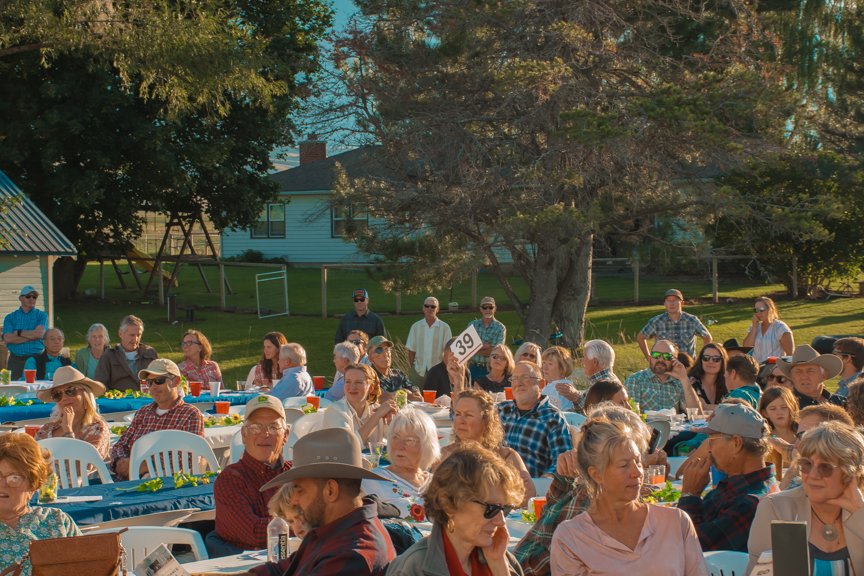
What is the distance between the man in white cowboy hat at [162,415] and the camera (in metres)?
8.56

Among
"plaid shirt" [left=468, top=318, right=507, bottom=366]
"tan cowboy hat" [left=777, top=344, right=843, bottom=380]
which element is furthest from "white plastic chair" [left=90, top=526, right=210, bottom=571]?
"plaid shirt" [left=468, top=318, right=507, bottom=366]

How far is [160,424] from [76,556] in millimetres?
4831

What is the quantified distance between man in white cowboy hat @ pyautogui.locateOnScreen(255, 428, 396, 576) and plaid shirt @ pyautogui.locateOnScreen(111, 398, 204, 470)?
448cm

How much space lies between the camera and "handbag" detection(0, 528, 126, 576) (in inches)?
151

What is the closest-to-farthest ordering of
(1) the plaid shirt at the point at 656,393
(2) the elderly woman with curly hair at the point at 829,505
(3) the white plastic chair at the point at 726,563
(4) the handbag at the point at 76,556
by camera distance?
(4) the handbag at the point at 76,556 < (2) the elderly woman with curly hair at the point at 829,505 < (3) the white plastic chair at the point at 726,563 < (1) the plaid shirt at the point at 656,393

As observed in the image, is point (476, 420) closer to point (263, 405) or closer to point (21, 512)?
point (263, 405)

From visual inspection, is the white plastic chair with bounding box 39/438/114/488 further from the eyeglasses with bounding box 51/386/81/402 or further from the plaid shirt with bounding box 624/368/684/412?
the plaid shirt with bounding box 624/368/684/412

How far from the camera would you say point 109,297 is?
33.7 metres

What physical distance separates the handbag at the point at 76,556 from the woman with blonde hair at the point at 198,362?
8193mm

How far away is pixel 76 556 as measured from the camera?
12.7 ft

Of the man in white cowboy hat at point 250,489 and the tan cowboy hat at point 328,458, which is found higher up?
the tan cowboy hat at point 328,458

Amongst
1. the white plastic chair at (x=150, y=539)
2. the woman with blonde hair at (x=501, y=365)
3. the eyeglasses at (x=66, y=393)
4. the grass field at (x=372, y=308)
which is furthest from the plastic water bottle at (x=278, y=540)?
the grass field at (x=372, y=308)

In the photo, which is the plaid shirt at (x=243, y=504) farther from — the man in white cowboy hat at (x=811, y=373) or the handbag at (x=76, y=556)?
the man in white cowboy hat at (x=811, y=373)

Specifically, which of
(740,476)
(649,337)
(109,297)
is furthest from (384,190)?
(109,297)
